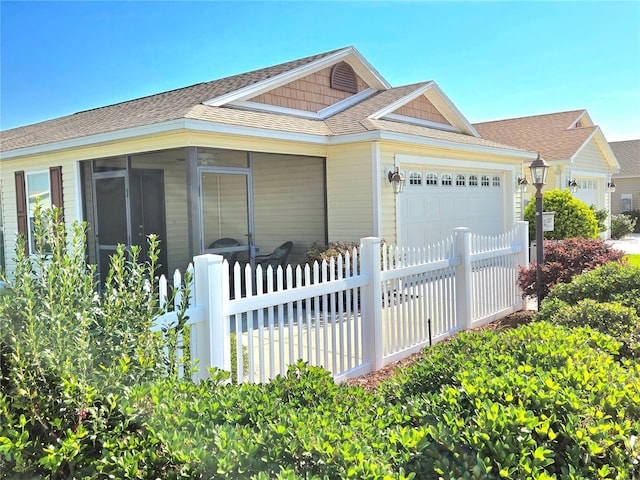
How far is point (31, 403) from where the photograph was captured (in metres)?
1.99

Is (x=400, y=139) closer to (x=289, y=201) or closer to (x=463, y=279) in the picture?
(x=289, y=201)

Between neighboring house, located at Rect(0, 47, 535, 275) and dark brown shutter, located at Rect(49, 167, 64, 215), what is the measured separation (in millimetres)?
34

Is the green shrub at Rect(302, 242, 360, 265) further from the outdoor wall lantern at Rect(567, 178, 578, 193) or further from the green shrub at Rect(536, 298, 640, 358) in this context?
the outdoor wall lantern at Rect(567, 178, 578, 193)

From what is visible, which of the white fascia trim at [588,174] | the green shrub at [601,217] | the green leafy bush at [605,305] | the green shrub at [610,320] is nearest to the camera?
the green shrub at [610,320]

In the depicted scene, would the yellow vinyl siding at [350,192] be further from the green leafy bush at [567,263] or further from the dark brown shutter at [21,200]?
the dark brown shutter at [21,200]

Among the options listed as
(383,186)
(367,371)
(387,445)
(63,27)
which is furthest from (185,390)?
(383,186)

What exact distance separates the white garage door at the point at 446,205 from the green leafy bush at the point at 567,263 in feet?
11.2

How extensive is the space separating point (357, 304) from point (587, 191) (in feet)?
70.7

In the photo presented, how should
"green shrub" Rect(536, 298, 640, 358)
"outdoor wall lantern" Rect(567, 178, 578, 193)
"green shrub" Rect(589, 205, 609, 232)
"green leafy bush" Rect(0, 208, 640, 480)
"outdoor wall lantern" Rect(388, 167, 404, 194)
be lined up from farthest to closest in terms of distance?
1. "green shrub" Rect(589, 205, 609, 232)
2. "outdoor wall lantern" Rect(567, 178, 578, 193)
3. "outdoor wall lantern" Rect(388, 167, 404, 194)
4. "green shrub" Rect(536, 298, 640, 358)
5. "green leafy bush" Rect(0, 208, 640, 480)

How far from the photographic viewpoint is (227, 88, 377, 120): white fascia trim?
35.4 ft

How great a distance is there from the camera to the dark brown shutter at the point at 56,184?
11422 mm

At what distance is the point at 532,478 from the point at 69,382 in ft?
5.82

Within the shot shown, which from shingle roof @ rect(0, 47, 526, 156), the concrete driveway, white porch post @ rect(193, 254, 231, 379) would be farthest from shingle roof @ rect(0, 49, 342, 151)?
the concrete driveway

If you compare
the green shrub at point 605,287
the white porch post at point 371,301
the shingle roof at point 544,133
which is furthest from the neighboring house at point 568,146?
the white porch post at point 371,301
